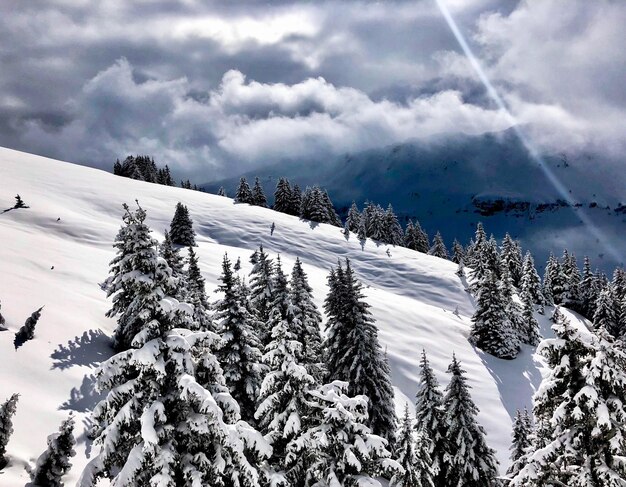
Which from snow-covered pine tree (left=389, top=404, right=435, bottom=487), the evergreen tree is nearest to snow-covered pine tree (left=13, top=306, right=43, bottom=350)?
the evergreen tree

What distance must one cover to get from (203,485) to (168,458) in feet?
3.30

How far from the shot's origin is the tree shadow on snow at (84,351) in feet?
81.0

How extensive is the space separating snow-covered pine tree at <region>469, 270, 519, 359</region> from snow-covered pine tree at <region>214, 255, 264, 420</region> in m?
37.1

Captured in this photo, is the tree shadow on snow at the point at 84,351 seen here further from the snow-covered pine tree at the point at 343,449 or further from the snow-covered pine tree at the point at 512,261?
the snow-covered pine tree at the point at 512,261

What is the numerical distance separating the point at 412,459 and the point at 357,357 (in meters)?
10.1

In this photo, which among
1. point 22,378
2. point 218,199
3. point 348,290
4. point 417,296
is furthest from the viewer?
point 218,199

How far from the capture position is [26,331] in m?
24.9

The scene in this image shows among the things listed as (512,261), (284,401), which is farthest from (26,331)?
(512,261)

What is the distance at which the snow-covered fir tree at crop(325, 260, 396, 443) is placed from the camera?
2830 centimetres

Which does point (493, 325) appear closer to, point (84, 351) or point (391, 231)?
point (84, 351)

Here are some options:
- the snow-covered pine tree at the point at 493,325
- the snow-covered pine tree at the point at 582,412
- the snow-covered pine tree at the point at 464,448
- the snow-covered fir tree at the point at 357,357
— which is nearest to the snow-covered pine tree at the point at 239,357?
the snow-covered fir tree at the point at 357,357

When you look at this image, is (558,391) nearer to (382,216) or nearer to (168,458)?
(168,458)

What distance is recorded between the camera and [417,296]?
68500mm

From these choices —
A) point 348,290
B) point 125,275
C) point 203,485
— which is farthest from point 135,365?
point 348,290
